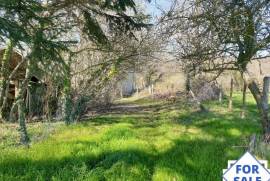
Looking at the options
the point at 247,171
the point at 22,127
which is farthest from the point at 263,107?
the point at 247,171

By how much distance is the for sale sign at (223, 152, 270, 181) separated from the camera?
4.60 m

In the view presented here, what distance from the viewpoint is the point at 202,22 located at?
10992 mm

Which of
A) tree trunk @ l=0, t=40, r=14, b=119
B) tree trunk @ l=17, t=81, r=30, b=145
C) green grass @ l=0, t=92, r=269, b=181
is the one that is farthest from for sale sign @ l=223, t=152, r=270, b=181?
Answer: tree trunk @ l=0, t=40, r=14, b=119

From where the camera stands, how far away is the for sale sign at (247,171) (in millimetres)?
4598

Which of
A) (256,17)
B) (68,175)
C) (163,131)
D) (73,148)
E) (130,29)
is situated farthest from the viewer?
(163,131)

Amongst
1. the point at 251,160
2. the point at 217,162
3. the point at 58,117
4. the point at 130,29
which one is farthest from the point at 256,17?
the point at 58,117

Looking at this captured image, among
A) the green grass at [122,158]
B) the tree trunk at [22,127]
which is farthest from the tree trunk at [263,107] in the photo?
the tree trunk at [22,127]

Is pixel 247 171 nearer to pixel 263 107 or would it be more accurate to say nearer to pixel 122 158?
pixel 122 158

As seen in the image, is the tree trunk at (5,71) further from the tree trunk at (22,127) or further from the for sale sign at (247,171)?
the for sale sign at (247,171)

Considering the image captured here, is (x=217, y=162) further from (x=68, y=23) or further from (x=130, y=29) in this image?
(x=68, y=23)

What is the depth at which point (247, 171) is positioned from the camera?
15.2 ft

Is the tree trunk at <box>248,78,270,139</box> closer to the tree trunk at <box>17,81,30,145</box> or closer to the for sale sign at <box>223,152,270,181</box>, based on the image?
the tree trunk at <box>17,81,30,145</box>

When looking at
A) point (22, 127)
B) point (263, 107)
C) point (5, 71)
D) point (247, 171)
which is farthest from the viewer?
point (5, 71)

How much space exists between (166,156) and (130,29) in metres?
4.25
